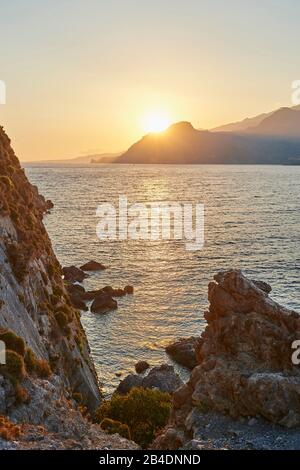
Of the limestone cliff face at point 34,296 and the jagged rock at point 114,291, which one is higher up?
the limestone cliff face at point 34,296

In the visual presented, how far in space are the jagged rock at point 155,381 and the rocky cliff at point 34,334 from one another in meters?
4.42

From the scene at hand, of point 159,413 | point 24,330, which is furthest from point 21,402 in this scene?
point 159,413

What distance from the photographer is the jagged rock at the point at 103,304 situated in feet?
283

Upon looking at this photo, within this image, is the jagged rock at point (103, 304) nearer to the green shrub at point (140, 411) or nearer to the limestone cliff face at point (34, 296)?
the limestone cliff face at point (34, 296)

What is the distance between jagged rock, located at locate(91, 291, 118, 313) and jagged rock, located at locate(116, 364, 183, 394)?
1001 inches

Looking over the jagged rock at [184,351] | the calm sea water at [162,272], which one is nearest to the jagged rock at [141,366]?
the calm sea water at [162,272]

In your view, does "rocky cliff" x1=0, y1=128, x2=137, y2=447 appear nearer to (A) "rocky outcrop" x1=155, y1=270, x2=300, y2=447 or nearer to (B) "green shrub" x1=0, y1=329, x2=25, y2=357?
(B) "green shrub" x1=0, y1=329, x2=25, y2=357

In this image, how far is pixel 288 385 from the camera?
99.6ft

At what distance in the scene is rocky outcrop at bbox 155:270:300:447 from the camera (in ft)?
99.0

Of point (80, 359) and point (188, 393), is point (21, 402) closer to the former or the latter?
point (188, 393)

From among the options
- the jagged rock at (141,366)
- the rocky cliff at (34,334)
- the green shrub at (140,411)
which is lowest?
the jagged rock at (141,366)

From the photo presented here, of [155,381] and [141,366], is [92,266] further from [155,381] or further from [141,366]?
[155,381]
